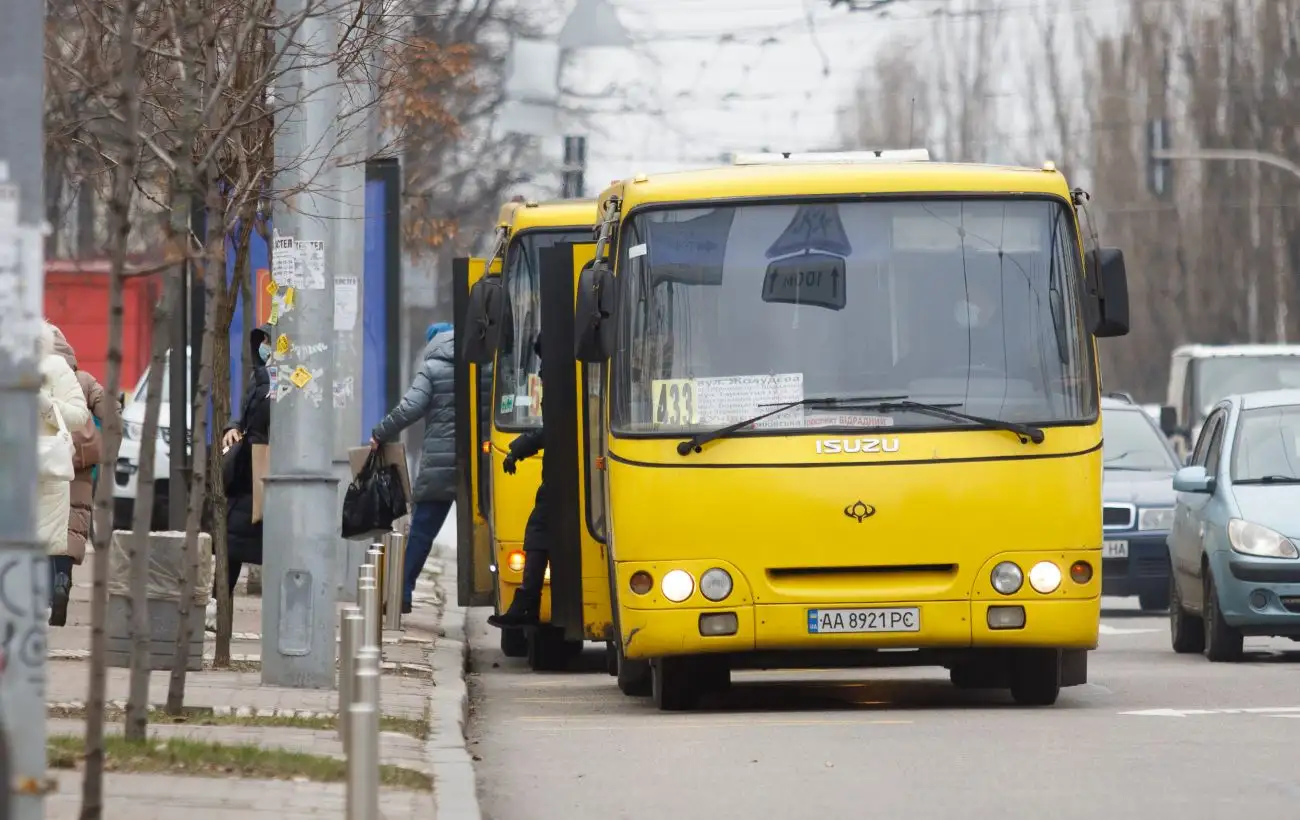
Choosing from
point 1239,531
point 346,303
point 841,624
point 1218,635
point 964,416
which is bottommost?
point 1218,635

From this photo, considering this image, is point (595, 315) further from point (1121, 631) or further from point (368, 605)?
point (1121, 631)

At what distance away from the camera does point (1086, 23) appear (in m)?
67.2

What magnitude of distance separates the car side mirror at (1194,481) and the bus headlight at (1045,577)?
4.48 m

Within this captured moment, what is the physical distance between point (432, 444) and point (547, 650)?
8.11 feet

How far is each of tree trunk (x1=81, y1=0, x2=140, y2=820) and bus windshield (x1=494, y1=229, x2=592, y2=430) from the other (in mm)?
8334

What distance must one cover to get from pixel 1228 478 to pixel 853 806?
8.30 meters

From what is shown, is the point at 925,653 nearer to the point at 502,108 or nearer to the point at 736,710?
the point at 736,710

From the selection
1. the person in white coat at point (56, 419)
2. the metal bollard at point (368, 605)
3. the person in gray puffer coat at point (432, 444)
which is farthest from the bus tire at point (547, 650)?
the metal bollard at point (368, 605)

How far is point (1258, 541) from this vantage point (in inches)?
656

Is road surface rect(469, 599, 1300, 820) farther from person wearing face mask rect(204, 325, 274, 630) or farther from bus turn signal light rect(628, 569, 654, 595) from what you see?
person wearing face mask rect(204, 325, 274, 630)

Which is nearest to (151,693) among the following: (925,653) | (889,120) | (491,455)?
(925,653)

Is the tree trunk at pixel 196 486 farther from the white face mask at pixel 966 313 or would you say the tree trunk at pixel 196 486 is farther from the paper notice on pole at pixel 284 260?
the white face mask at pixel 966 313

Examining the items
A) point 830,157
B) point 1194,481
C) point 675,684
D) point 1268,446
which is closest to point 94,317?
point 1268,446

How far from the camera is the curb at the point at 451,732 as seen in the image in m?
9.12
